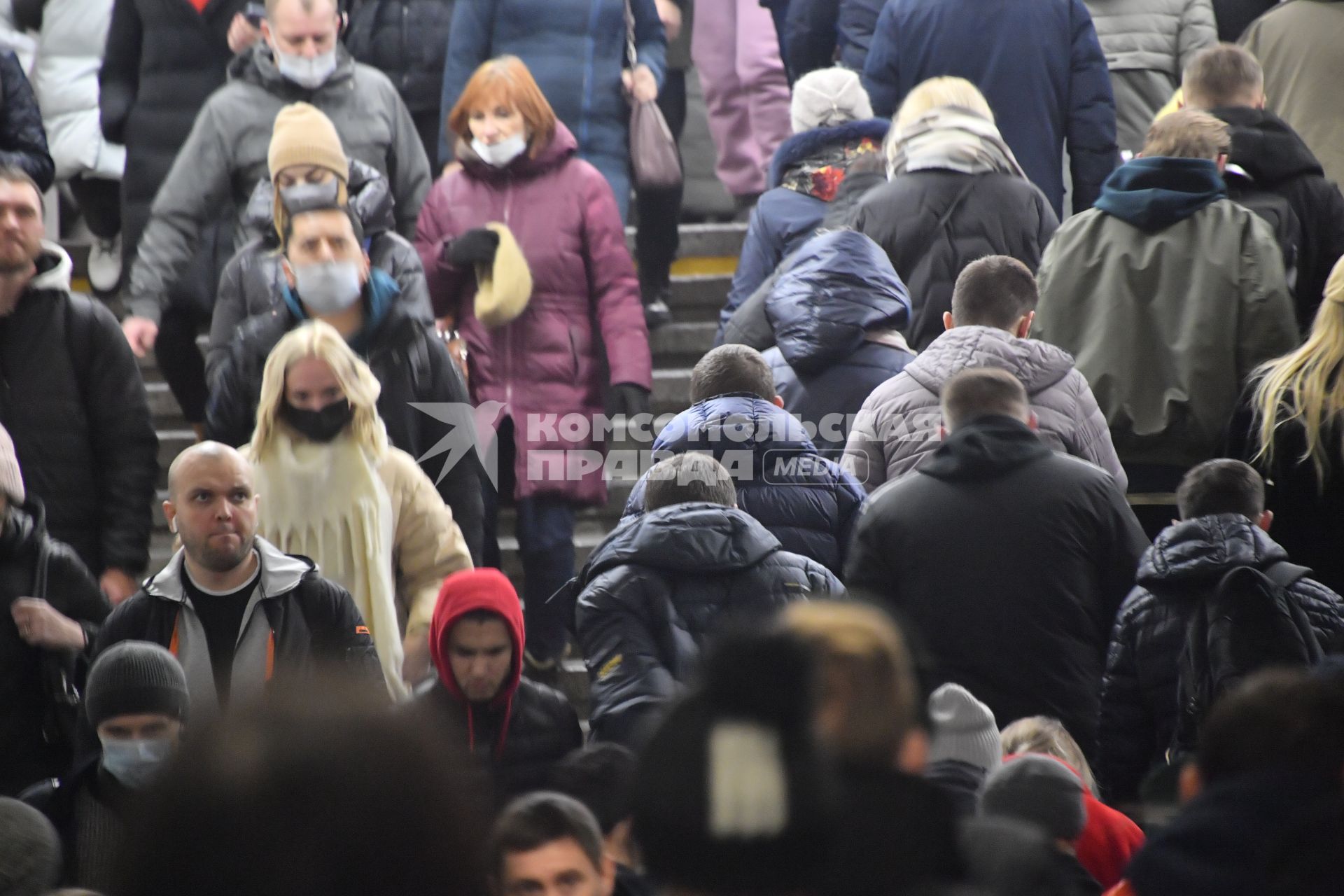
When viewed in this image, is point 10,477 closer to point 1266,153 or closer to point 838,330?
point 838,330

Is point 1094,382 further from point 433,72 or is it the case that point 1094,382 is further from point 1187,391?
point 433,72

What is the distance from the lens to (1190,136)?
6.84 metres

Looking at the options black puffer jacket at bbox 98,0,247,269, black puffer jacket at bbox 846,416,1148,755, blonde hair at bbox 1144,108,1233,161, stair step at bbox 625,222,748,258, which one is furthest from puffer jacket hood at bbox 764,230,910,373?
stair step at bbox 625,222,748,258

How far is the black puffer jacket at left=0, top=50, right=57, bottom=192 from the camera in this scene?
7965mm

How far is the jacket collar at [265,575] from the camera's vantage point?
5.63 m

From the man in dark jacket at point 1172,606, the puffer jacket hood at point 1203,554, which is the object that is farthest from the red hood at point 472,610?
the puffer jacket hood at point 1203,554

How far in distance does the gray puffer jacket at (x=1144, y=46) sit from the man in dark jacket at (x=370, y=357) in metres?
3.84

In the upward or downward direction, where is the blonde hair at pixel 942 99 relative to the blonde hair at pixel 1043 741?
upward

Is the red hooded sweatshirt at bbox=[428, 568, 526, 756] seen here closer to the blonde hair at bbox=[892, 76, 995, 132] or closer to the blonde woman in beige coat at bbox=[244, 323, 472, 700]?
the blonde woman in beige coat at bbox=[244, 323, 472, 700]

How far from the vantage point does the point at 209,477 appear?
575 centimetres

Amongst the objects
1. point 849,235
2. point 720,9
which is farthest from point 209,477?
point 720,9

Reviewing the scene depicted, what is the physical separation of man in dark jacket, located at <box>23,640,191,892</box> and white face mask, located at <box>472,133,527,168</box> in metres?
3.52

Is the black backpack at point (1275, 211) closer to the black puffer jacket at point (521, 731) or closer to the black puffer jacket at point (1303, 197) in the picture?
the black puffer jacket at point (1303, 197)

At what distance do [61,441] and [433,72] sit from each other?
3.35 m
